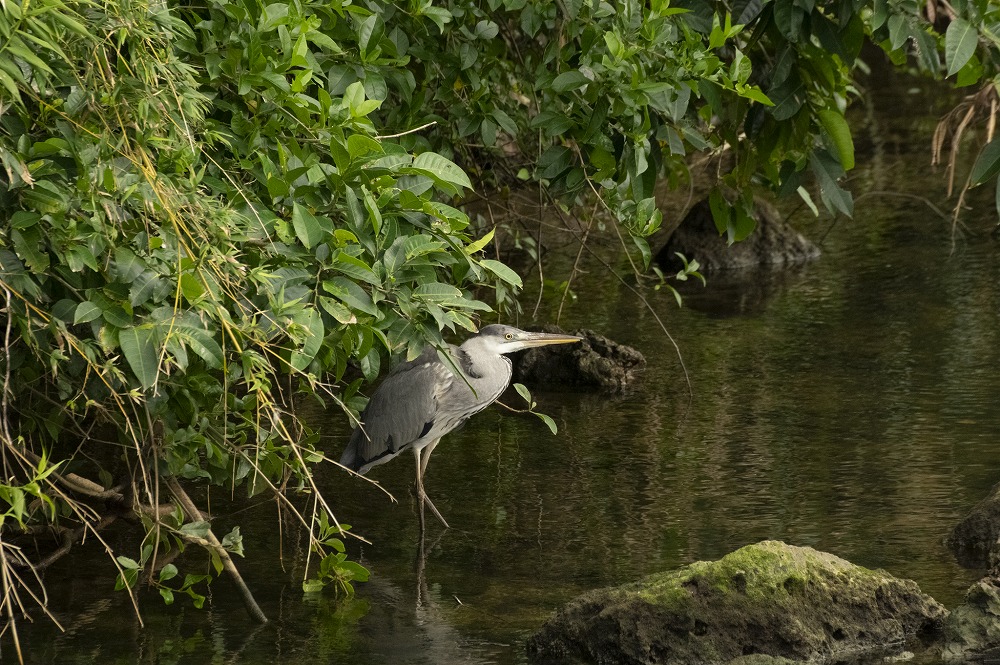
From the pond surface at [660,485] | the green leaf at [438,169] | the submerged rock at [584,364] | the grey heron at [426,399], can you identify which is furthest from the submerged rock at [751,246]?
the green leaf at [438,169]

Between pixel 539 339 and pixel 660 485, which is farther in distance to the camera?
pixel 539 339

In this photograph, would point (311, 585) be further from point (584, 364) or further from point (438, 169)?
point (584, 364)

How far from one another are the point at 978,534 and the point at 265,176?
10.3ft

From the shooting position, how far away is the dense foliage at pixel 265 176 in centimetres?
411

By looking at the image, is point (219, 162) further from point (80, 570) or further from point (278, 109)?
point (80, 570)

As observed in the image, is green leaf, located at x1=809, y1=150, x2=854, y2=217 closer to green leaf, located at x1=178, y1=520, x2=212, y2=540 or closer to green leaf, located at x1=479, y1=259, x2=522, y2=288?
green leaf, located at x1=479, y1=259, x2=522, y2=288

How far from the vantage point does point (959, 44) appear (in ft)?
15.2

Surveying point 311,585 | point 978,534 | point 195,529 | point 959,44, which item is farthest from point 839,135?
point 195,529

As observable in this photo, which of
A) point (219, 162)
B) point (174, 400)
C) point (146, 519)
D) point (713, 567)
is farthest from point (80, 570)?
point (713, 567)

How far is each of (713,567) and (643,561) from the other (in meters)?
1.12

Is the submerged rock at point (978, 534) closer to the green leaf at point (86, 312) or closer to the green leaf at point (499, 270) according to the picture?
the green leaf at point (499, 270)

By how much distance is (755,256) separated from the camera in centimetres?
1195

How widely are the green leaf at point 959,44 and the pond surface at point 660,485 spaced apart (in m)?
1.98

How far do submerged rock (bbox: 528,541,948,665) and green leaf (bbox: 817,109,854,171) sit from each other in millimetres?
1613
